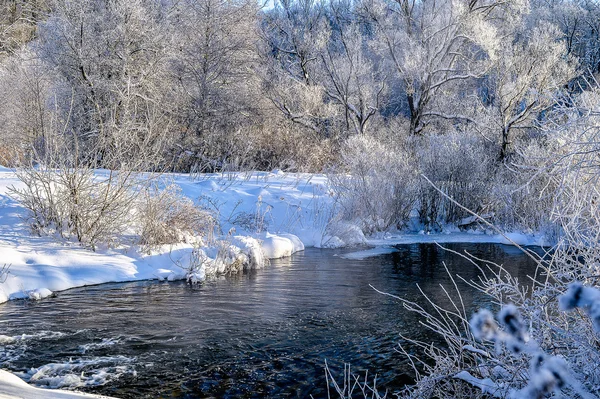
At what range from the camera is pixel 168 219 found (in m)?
12.4

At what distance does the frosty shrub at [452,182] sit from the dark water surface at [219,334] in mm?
7416

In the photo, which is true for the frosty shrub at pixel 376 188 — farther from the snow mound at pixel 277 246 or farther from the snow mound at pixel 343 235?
the snow mound at pixel 277 246

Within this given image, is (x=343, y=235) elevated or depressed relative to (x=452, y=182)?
depressed

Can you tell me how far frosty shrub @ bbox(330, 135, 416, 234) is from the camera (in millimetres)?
17266

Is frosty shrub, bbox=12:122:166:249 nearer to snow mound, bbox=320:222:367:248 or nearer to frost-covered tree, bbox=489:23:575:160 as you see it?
snow mound, bbox=320:222:367:248

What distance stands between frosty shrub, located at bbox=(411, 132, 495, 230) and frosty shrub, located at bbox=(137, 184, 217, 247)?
811 cm

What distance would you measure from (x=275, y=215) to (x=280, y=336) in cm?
899

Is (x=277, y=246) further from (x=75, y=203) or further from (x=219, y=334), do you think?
(x=219, y=334)

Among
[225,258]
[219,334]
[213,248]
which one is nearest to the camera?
[219,334]

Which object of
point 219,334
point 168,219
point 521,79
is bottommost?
point 219,334

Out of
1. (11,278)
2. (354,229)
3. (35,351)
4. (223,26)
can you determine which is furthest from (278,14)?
(35,351)

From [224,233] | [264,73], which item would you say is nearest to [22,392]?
[224,233]

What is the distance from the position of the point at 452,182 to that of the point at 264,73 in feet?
44.0

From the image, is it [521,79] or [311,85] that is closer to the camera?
[521,79]
